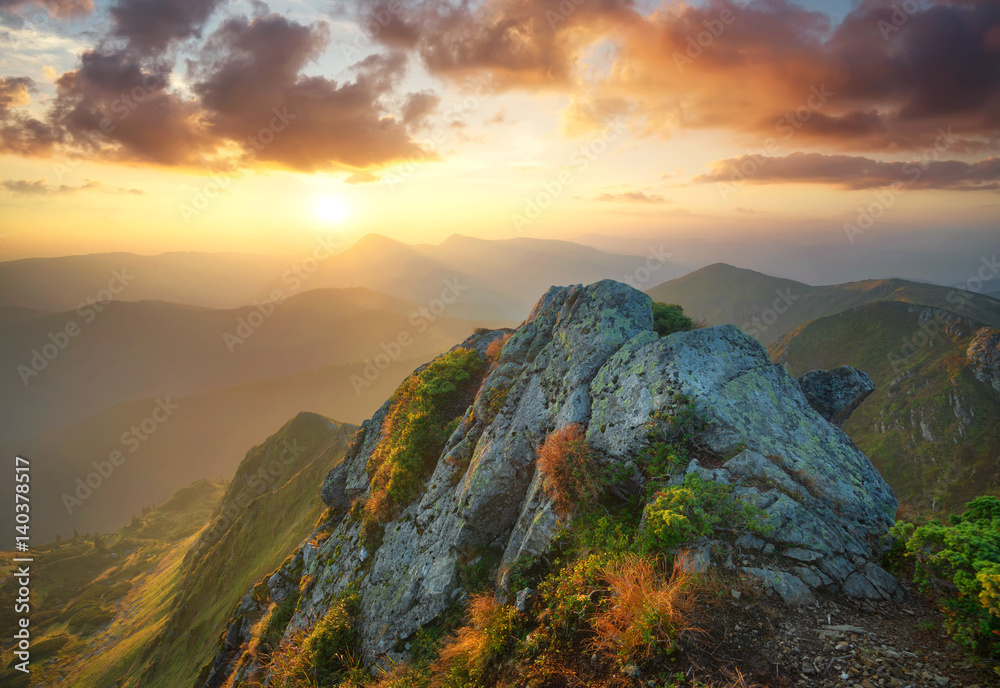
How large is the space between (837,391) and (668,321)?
6085 mm

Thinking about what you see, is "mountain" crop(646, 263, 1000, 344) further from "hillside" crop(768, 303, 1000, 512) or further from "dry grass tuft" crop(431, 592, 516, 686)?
"dry grass tuft" crop(431, 592, 516, 686)

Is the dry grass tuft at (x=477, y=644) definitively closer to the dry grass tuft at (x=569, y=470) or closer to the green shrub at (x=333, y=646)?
the dry grass tuft at (x=569, y=470)

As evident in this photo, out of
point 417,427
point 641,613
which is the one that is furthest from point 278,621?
point 641,613

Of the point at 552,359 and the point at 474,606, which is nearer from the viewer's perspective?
the point at 474,606

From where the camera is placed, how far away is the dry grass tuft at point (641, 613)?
5594mm

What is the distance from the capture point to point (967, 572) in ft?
17.7

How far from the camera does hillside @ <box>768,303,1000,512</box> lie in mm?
50938

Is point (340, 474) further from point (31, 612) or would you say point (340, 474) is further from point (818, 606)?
point (31, 612)

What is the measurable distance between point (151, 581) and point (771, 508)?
13138 centimetres

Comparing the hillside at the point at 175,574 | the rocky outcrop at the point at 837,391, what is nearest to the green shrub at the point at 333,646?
the rocky outcrop at the point at 837,391

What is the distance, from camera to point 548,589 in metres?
7.51

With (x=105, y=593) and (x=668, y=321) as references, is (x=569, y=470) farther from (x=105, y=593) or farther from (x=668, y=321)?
(x=105, y=593)

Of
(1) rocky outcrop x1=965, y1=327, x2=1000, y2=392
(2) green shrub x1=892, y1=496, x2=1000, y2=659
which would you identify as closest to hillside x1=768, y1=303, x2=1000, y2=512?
(1) rocky outcrop x1=965, y1=327, x2=1000, y2=392

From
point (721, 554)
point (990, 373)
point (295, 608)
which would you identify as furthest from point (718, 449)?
point (990, 373)
